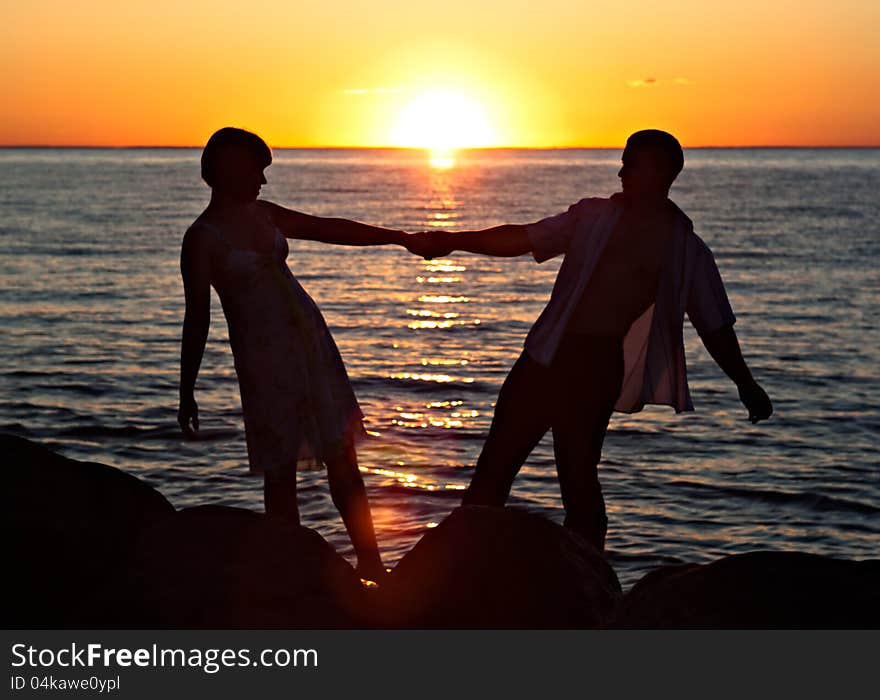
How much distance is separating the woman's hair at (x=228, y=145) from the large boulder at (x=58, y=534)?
1.50m

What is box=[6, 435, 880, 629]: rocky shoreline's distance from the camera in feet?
15.6

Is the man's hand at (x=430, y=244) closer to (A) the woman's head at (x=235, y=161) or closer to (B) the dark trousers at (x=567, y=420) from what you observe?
(B) the dark trousers at (x=567, y=420)

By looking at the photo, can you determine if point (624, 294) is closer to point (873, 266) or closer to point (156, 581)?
point (156, 581)

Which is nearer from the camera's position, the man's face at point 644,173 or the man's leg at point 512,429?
the man's face at point 644,173

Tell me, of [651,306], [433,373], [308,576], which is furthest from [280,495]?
[433,373]

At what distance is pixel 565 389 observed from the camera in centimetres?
599

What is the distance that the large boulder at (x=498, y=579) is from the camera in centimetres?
523

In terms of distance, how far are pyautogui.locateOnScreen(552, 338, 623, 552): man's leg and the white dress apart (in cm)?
105

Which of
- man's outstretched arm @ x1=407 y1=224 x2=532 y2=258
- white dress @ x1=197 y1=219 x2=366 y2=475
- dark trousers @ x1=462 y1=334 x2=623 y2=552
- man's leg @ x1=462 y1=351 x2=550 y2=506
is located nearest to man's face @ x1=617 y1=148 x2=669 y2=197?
man's outstretched arm @ x1=407 y1=224 x2=532 y2=258

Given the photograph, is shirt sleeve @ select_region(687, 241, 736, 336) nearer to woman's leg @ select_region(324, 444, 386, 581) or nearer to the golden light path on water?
woman's leg @ select_region(324, 444, 386, 581)

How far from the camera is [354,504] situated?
20.7 feet

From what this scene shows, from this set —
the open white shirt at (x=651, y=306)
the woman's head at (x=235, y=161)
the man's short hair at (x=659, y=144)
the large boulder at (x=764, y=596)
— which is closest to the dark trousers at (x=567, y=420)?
the open white shirt at (x=651, y=306)
